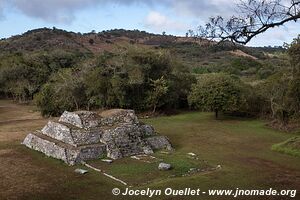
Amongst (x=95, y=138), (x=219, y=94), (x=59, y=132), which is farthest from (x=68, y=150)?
(x=219, y=94)

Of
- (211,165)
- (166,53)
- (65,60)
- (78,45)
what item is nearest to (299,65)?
(211,165)

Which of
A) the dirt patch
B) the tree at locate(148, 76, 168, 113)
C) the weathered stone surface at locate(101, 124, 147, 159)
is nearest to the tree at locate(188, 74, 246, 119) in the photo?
the tree at locate(148, 76, 168, 113)

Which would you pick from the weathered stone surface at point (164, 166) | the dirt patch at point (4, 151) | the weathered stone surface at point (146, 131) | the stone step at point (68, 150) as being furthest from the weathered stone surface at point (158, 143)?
the dirt patch at point (4, 151)

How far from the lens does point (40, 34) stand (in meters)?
112

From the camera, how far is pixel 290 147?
24922 mm

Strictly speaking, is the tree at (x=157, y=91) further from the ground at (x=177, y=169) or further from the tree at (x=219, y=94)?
the ground at (x=177, y=169)

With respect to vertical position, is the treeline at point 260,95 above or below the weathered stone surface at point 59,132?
above

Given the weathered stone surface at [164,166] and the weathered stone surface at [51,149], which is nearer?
the weathered stone surface at [164,166]

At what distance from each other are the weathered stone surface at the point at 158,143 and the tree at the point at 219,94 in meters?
12.3

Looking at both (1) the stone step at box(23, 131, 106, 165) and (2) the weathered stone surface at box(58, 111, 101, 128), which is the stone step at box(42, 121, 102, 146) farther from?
(2) the weathered stone surface at box(58, 111, 101, 128)

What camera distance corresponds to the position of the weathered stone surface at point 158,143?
2501cm

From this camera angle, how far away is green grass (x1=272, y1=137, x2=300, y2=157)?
24178 mm

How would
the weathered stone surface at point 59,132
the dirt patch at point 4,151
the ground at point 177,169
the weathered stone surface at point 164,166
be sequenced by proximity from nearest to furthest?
1. the ground at point 177,169
2. the weathered stone surface at point 164,166
3. the weathered stone surface at point 59,132
4. the dirt patch at point 4,151

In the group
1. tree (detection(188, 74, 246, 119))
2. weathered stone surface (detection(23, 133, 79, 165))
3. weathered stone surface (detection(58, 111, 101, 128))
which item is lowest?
weathered stone surface (detection(23, 133, 79, 165))
